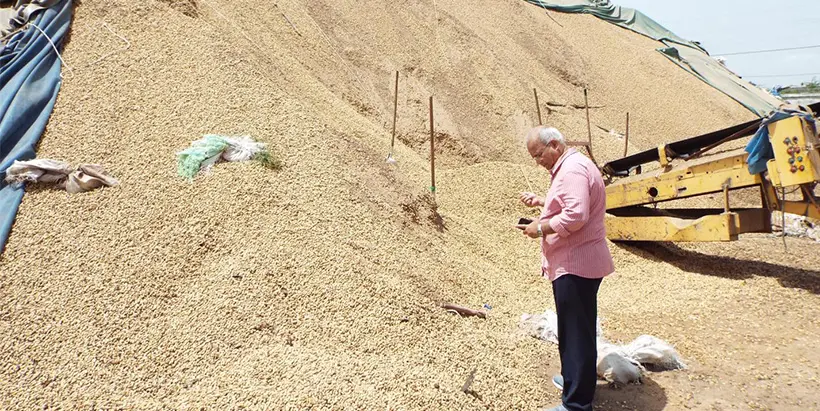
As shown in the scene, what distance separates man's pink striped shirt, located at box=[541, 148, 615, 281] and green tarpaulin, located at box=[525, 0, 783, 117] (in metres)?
12.9

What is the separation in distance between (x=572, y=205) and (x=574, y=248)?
0.22 meters

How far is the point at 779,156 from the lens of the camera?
440 cm

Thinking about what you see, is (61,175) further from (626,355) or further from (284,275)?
(626,355)

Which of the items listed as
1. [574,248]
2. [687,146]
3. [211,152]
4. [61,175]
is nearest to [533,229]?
[574,248]

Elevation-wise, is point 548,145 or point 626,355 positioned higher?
point 548,145

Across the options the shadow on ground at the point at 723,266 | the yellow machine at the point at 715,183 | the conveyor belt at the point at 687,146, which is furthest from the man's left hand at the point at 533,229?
the shadow on ground at the point at 723,266

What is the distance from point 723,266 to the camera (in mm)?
5551

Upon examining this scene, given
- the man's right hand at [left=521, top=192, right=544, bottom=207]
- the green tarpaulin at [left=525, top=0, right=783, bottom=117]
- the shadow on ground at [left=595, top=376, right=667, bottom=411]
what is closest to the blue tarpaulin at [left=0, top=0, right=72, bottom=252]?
the man's right hand at [left=521, top=192, right=544, bottom=207]

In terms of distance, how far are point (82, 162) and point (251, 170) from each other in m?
1.36

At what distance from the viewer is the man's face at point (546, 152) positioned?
109 inches

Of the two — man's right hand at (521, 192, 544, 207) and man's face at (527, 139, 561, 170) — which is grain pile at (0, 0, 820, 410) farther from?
man's face at (527, 139, 561, 170)

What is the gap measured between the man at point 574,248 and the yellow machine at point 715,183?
263cm

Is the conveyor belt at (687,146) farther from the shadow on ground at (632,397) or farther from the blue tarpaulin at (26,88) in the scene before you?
the blue tarpaulin at (26,88)

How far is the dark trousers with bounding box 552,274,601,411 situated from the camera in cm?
269
